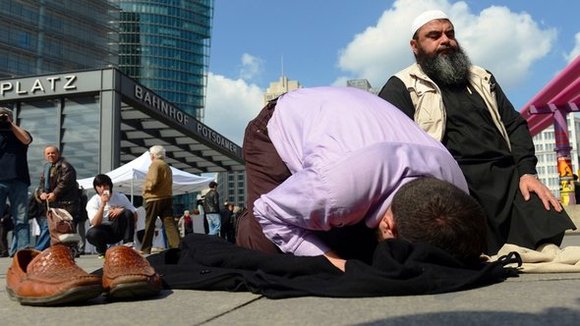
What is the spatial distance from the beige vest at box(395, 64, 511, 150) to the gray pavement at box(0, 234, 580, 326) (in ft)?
4.41

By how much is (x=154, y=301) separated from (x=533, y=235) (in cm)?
203

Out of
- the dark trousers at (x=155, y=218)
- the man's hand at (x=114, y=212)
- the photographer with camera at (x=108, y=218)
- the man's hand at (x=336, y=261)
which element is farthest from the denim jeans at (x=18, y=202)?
the man's hand at (x=336, y=261)

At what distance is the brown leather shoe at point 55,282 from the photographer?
193 cm

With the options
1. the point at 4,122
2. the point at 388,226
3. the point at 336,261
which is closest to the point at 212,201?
the point at 4,122

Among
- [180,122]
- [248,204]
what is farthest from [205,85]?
[248,204]

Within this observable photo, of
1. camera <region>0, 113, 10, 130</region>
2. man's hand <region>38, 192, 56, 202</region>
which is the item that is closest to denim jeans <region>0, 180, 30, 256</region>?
man's hand <region>38, 192, 56, 202</region>

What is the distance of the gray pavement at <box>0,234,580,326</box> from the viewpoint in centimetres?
151

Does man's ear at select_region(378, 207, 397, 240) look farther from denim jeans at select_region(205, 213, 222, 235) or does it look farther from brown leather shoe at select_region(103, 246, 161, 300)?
denim jeans at select_region(205, 213, 222, 235)

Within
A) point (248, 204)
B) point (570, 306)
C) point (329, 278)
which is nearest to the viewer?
point (570, 306)

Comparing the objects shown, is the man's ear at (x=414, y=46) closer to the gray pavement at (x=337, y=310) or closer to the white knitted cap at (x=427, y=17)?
the white knitted cap at (x=427, y=17)

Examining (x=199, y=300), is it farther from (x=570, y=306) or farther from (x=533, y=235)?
(x=533, y=235)

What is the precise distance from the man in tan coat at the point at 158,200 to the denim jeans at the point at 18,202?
4.66ft

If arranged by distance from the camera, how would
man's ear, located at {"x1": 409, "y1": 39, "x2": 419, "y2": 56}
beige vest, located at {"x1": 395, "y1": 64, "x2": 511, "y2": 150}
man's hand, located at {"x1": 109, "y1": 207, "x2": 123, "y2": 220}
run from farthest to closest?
man's hand, located at {"x1": 109, "y1": 207, "x2": 123, "y2": 220} → man's ear, located at {"x1": 409, "y1": 39, "x2": 419, "y2": 56} → beige vest, located at {"x1": 395, "y1": 64, "x2": 511, "y2": 150}

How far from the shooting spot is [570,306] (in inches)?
62.7
